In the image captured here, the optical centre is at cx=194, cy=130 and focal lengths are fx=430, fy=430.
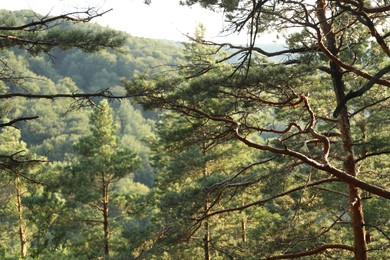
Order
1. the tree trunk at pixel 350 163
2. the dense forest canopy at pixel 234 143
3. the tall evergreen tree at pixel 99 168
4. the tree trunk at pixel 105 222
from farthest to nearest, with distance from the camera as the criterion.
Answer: the tree trunk at pixel 105 222 < the tall evergreen tree at pixel 99 168 < the tree trunk at pixel 350 163 < the dense forest canopy at pixel 234 143

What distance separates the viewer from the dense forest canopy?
5.18 m

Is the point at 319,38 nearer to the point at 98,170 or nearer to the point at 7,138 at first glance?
the point at 98,170

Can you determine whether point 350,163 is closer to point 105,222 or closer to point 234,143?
point 234,143

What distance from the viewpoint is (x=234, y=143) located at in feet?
43.9

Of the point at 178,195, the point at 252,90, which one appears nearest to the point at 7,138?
the point at 178,195

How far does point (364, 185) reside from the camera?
128 inches

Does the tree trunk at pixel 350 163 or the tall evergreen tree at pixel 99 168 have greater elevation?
the tall evergreen tree at pixel 99 168

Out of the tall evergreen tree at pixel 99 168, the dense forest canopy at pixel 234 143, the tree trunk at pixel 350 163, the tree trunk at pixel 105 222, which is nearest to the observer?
the dense forest canopy at pixel 234 143

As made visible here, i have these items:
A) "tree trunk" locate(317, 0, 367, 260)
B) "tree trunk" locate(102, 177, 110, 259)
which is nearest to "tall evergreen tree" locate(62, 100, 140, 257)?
"tree trunk" locate(102, 177, 110, 259)

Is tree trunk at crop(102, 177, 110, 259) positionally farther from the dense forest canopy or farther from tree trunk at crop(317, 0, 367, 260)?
tree trunk at crop(317, 0, 367, 260)

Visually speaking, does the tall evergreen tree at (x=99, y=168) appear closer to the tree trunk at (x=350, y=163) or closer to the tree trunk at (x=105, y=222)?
the tree trunk at (x=105, y=222)

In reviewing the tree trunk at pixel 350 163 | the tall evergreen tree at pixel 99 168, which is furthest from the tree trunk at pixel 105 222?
the tree trunk at pixel 350 163

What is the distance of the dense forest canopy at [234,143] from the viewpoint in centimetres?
518

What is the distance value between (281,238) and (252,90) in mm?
2225
